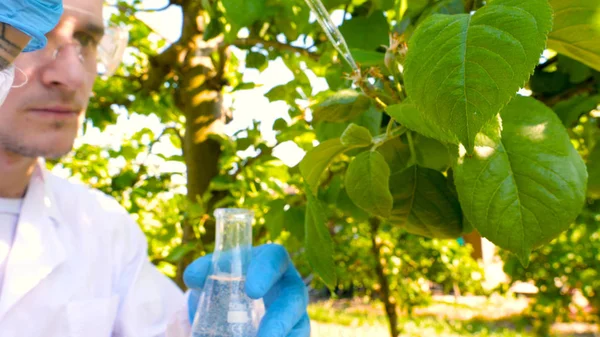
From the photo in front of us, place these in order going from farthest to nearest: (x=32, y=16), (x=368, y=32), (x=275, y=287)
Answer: (x=275, y=287)
(x=368, y=32)
(x=32, y=16)

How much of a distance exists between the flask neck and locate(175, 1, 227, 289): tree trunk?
3.69 ft

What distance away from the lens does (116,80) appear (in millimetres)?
2795

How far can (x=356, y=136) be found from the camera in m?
0.48

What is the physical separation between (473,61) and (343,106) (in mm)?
237

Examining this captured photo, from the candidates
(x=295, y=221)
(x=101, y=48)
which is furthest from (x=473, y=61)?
(x=101, y=48)

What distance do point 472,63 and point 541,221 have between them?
14 cm

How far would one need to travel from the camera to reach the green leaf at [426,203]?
54 centimetres

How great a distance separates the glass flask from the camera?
2.60 feet

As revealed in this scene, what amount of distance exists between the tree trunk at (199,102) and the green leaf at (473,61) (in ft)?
5.51

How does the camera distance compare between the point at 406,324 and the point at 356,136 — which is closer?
the point at 356,136

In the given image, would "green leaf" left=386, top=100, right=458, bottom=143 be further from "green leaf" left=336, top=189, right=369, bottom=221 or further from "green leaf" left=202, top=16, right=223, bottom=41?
"green leaf" left=202, top=16, right=223, bottom=41

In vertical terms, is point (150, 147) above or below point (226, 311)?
above

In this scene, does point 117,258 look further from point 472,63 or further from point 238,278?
point 472,63

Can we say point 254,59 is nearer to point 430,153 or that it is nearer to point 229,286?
point 229,286
